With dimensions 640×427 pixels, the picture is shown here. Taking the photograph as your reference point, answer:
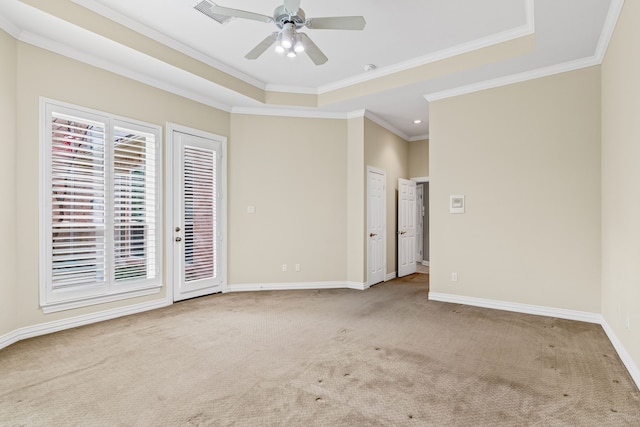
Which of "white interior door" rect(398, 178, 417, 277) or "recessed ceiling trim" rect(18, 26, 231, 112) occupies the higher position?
"recessed ceiling trim" rect(18, 26, 231, 112)

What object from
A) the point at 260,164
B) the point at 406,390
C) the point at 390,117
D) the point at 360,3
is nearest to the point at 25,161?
the point at 260,164

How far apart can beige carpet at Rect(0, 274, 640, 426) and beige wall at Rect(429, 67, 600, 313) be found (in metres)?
0.53

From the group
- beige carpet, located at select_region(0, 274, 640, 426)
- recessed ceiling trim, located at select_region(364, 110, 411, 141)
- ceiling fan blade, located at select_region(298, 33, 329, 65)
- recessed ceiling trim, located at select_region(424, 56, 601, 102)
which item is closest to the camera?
beige carpet, located at select_region(0, 274, 640, 426)

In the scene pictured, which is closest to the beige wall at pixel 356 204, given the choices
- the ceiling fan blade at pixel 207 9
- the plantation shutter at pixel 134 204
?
the ceiling fan blade at pixel 207 9

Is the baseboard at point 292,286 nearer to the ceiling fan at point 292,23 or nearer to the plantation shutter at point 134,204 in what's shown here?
the plantation shutter at point 134,204

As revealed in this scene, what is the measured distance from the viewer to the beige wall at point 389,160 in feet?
19.5

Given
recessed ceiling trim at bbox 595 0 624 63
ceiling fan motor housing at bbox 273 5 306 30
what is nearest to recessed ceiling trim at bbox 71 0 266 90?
ceiling fan motor housing at bbox 273 5 306 30

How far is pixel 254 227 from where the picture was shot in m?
5.62

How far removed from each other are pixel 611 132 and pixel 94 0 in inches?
204

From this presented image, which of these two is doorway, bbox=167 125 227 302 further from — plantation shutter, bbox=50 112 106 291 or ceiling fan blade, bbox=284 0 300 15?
ceiling fan blade, bbox=284 0 300 15

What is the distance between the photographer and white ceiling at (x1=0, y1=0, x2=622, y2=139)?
3.21 meters

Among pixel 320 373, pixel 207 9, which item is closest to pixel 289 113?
pixel 207 9

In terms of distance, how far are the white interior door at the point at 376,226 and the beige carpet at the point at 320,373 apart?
6.05 ft

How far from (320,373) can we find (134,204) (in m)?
3.13
